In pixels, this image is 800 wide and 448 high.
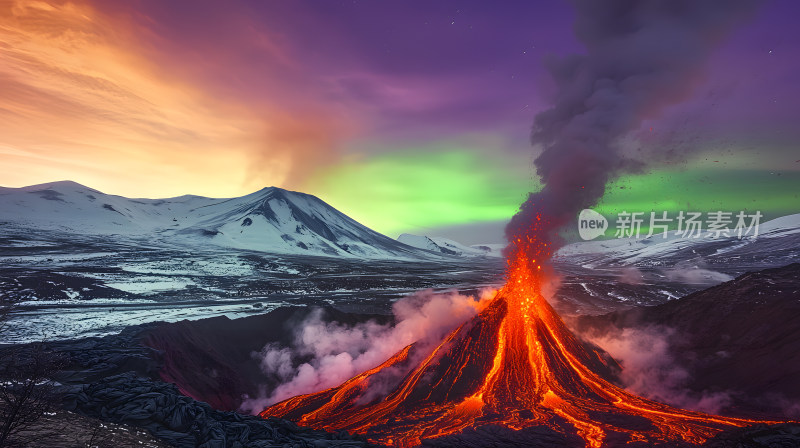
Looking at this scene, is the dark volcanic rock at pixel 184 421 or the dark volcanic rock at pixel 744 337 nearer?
the dark volcanic rock at pixel 184 421

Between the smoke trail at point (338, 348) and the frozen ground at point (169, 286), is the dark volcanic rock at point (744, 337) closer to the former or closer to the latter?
the smoke trail at point (338, 348)

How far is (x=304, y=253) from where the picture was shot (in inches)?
7436

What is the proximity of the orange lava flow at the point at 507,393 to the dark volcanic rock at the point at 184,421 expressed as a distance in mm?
4054

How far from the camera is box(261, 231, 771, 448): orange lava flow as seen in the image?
17.1 m

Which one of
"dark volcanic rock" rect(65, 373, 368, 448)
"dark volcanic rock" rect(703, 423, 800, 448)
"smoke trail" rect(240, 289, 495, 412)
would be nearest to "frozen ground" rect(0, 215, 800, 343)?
"smoke trail" rect(240, 289, 495, 412)

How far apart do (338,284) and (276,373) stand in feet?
222

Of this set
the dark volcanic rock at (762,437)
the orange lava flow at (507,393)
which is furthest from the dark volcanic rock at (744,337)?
the dark volcanic rock at (762,437)

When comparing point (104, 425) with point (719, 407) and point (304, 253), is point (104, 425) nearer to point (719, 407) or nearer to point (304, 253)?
point (719, 407)

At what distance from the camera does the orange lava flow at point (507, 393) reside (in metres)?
17.1

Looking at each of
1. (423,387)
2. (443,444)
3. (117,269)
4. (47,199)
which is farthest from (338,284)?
(47,199)

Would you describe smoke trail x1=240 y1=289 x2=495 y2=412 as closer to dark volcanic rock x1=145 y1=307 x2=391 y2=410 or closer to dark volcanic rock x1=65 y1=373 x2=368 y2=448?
dark volcanic rock x1=145 y1=307 x2=391 y2=410

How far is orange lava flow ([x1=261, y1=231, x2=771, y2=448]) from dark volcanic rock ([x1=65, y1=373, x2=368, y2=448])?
4.05 meters

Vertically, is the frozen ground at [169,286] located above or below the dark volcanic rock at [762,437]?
below

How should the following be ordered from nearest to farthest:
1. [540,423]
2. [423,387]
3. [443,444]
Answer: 1. [443,444]
2. [540,423]
3. [423,387]
